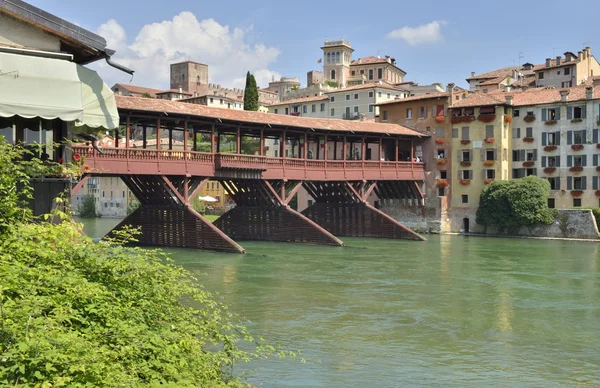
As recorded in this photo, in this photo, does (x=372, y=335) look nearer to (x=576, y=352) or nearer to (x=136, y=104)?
(x=576, y=352)

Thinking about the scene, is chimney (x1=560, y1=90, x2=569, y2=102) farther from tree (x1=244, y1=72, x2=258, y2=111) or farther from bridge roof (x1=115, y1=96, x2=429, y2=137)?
tree (x1=244, y1=72, x2=258, y2=111)

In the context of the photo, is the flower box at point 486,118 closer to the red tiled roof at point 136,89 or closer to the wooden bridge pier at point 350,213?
the wooden bridge pier at point 350,213

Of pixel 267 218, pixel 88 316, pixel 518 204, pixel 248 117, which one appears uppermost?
pixel 248 117

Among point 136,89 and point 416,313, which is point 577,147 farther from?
point 136,89

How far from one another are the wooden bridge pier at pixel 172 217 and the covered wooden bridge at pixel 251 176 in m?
0.05

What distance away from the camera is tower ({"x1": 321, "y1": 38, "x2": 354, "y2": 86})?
107m

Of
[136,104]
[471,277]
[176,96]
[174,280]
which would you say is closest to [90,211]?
[176,96]

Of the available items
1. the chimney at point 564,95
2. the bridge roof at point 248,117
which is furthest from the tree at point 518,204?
the bridge roof at point 248,117

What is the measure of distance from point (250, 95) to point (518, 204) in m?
37.9

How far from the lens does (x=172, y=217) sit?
106 feet

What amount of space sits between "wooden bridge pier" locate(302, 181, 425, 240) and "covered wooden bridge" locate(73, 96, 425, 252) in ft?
0.20

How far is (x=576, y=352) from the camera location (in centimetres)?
1325

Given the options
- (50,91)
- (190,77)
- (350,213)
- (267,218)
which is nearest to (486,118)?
(350,213)

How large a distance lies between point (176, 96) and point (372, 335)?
290 ft
